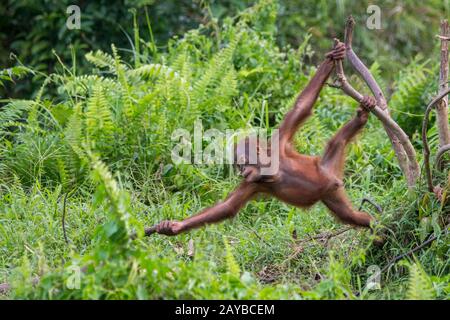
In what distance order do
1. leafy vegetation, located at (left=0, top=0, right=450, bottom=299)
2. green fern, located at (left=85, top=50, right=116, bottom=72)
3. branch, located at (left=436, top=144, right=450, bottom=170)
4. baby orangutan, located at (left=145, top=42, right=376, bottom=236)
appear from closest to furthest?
1. leafy vegetation, located at (left=0, top=0, right=450, bottom=299)
2. baby orangutan, located at (left=145, top=42, right=376, bottom=236)
3. branch, located at (left=436, top=144, right=450, bottom=170)
4. green fern, located at (left=85, top=50, right=116, bottom=72)

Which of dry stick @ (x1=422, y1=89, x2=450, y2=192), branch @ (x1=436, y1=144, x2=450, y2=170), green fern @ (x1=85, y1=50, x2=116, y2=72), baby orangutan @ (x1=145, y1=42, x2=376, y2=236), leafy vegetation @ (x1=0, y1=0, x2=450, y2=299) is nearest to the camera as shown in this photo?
leafy vegetation @ (x1=0, y1=0, x2=450, y2=299)

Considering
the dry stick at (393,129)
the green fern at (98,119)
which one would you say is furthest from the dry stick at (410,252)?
the green fern at (98,119)

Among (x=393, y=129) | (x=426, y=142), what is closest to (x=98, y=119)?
(x=393, y=129)

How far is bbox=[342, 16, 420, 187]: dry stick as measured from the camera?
15.7 feet

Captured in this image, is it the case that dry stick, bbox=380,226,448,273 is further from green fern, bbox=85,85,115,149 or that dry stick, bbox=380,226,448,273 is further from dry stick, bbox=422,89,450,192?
green fern, bbox=85,85,115,149

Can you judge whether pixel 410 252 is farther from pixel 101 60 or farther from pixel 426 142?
pixel 101 60

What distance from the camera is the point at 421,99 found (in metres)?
7.23

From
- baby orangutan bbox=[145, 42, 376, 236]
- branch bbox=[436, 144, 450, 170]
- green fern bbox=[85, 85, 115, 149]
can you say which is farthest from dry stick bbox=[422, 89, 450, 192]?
green fern bbox=[85, 85, 115, 149]

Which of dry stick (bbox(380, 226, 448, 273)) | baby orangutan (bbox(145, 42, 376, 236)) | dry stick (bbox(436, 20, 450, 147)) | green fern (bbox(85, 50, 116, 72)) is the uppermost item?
green fern (bbox(85, 50, 116, 72))

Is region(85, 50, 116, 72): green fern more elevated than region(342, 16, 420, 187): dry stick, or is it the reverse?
region(85, 50, 116, 72): green fern

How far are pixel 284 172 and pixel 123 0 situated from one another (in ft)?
15.4

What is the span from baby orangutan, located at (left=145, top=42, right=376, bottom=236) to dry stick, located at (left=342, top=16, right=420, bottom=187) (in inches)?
7.8

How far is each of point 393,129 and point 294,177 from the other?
718 mm

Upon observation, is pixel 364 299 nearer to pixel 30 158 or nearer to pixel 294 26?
pixel 30 158
